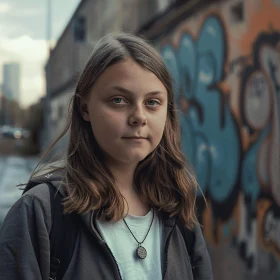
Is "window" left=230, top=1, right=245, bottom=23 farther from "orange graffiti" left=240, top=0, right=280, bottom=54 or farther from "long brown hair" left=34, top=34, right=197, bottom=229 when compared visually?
"long brown hair" left=34, top=34, right=197, bottom=229

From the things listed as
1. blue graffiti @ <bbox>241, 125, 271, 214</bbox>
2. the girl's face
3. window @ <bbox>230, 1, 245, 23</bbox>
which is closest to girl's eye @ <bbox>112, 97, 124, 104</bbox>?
the girl's face

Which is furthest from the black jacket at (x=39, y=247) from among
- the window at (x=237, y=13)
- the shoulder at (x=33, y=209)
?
the window at (x=237, y=13)

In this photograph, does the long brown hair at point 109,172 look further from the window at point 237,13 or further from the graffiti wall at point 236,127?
the window at point 237,13

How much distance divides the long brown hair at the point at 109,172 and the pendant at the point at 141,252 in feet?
0.36

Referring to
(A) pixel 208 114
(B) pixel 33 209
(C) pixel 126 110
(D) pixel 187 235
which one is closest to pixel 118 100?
(C) pixel 126 110

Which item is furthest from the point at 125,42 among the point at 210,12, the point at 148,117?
the point at 210,12

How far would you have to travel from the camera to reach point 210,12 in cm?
611

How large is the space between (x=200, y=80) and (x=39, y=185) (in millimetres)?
5140

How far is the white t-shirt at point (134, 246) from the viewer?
60.3 inches

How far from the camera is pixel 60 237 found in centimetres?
145

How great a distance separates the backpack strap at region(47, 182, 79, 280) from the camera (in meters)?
1.43

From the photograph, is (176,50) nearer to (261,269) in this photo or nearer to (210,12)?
(210,12)

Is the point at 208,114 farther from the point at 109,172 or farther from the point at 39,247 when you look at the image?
the point at 39,247

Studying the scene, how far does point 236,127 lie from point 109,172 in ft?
12.6
